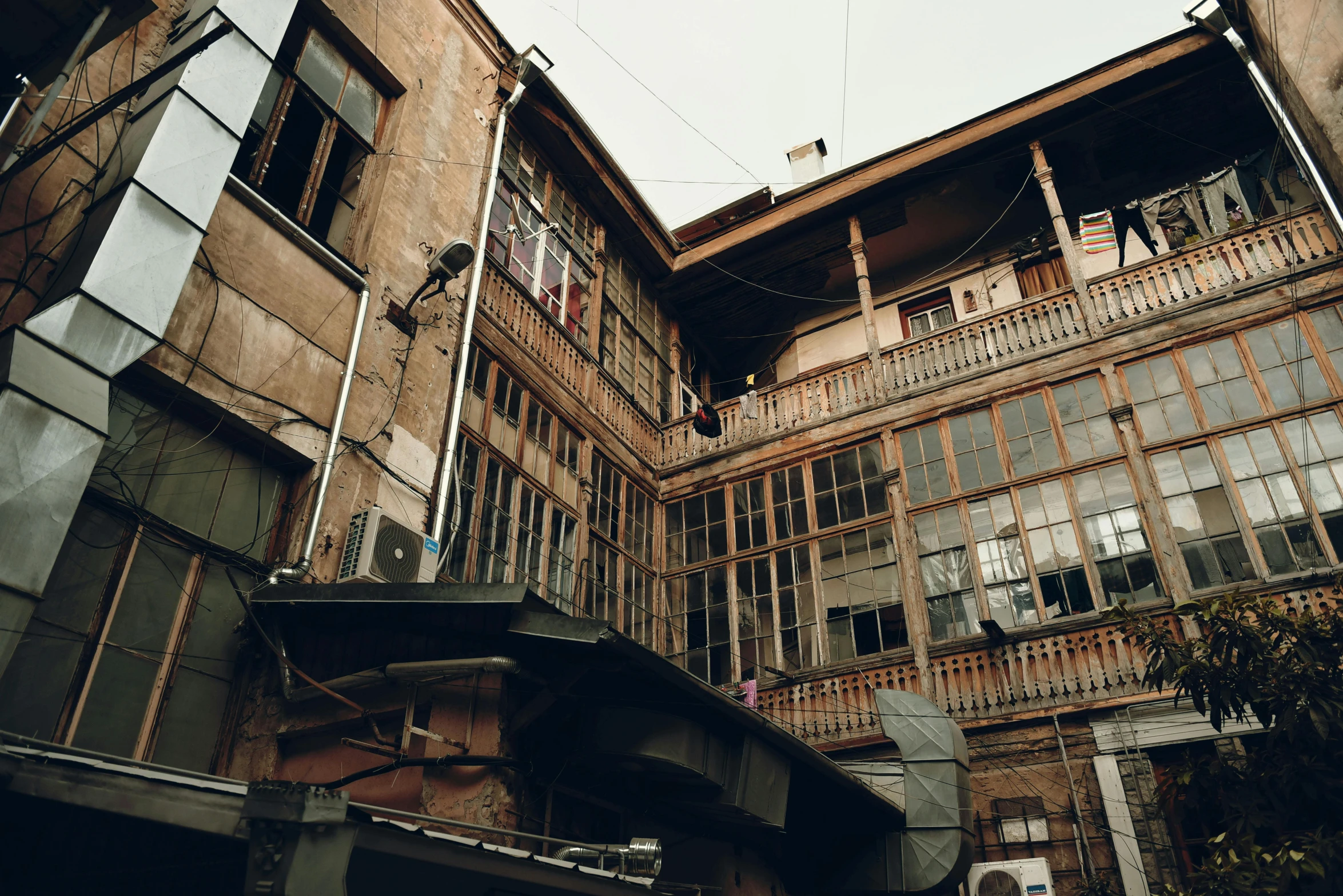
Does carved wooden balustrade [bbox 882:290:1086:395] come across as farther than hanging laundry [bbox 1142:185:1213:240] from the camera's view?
No

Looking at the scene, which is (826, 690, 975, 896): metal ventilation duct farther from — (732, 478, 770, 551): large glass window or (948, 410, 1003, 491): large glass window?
(732, 478, 770, 551): large glass window

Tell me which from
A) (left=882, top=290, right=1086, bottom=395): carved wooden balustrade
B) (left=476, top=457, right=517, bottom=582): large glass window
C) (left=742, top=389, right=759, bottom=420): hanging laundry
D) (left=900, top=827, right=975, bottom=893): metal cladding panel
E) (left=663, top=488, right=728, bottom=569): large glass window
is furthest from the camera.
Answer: (left=742, top=389, right=759, bottom=420): hanging laundry

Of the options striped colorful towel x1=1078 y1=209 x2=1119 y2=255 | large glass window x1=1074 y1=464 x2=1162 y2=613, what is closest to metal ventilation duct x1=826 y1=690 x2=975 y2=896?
large glass window x1=1074 y1=464 x2=1162 y2=613

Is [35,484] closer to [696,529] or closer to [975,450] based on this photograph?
[696,529]

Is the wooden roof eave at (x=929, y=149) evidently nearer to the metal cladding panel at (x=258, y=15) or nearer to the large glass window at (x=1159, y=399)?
the large glass window at (x=1159, y=399)

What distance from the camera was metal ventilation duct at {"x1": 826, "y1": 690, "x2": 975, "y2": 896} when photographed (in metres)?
7.86

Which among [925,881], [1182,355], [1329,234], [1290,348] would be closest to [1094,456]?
[1182,355]

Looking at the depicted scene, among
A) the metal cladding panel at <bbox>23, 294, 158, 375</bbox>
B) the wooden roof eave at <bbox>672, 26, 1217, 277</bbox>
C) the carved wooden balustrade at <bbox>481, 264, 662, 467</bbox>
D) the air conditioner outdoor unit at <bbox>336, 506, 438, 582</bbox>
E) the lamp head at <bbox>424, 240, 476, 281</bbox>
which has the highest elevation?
the wooden roof eave at <bbox>672, 26, 1217, 277</bbox>

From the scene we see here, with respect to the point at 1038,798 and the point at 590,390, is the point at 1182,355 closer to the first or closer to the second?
the point at 1038,798

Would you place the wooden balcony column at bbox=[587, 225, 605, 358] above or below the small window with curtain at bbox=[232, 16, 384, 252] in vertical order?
above

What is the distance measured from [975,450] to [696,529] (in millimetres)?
4222

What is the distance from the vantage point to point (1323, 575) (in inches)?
340

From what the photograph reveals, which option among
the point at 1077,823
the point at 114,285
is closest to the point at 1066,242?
the point at 1077,823

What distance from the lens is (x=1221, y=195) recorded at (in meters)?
12.0
